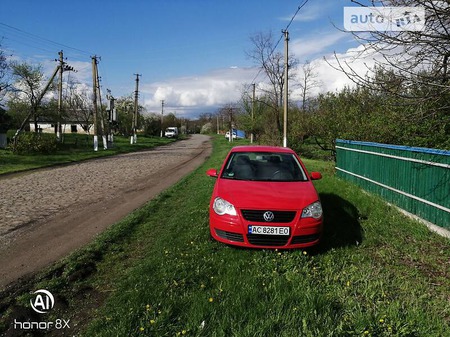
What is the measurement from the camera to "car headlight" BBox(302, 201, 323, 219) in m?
4.55

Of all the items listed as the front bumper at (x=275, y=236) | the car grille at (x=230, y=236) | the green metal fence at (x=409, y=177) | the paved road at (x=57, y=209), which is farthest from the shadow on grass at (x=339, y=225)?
the paved road at (x=57, y=209)

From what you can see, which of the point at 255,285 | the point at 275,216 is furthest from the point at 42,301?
the point at 275,216

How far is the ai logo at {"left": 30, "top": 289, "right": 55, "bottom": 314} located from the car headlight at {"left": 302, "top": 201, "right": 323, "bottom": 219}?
127 inches

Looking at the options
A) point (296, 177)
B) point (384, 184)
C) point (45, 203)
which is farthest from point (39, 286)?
point (384, 184)

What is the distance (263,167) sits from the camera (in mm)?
5957

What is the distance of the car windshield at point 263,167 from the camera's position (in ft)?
18.7

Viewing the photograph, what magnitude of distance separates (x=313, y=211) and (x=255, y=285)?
149 centimetres

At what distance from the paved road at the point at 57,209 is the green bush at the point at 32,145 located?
8913mm

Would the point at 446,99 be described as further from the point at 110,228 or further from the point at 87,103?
the point at 87,103

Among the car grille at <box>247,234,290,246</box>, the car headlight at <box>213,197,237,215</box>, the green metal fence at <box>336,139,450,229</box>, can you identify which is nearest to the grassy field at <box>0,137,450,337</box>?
the car grille at <box>247,234,290,246</box>

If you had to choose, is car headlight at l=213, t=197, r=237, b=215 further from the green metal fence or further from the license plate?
the green metal fence

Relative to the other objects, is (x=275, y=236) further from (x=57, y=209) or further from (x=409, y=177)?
(x=57, y=209)

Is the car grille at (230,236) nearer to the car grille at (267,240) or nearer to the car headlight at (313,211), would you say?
the car grille at (267,240)

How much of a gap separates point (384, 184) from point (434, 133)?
190 centimetres
